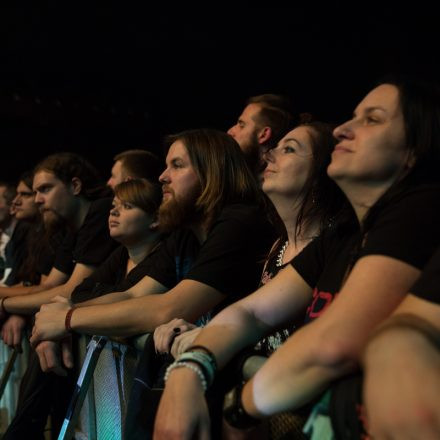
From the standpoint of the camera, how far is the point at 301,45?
5.57 meters

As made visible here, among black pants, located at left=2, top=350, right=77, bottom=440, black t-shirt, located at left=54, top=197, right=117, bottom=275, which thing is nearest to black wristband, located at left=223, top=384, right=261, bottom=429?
black pants, located at left=2, top=350, right=77, bottom=440

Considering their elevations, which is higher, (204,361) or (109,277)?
(204,361)

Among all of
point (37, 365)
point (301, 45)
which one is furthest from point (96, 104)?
point (37, 365)

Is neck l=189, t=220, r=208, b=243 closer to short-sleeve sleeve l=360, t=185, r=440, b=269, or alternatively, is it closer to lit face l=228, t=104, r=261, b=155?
lit face l=228, t=104, r=261, b=155

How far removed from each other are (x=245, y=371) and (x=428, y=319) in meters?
0.50

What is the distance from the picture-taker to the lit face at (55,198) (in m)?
3.96

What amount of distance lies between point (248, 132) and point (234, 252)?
993 mm

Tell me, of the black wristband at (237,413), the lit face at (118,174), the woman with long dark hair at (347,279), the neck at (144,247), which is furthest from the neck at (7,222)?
the black wristband at (237,413)

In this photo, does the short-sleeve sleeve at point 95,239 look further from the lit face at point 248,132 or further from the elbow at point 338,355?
the elbow at point 338,355

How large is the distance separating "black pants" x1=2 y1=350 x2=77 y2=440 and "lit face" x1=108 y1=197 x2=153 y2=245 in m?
0.65

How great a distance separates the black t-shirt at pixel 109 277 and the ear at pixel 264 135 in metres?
0.71

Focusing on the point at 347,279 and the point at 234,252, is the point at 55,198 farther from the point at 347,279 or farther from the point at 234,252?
the point at 347,279

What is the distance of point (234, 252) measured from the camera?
2.28 meters

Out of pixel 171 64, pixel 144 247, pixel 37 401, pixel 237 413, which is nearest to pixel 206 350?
pixel 237 413
